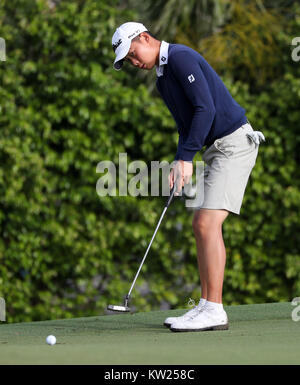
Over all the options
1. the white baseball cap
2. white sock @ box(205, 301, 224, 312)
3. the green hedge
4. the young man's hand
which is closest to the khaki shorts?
the young man's hand

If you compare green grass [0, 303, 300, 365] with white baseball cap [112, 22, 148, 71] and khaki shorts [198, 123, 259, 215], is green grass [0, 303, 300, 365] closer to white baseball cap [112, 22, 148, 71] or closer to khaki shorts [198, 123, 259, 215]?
khaki shorts [198, 123, 259, 215]

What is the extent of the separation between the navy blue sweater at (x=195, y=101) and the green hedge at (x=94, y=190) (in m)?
2.51

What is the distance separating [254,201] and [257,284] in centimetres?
79

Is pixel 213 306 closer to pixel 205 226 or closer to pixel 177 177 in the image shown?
pixel 205 226

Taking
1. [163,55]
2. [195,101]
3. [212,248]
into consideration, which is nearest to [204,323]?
[212,248]

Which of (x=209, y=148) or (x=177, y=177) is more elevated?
(x=209, y=148)

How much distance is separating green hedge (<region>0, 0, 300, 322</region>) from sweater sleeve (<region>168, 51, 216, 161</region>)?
2697 millimetres

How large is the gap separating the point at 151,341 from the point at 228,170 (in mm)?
1104

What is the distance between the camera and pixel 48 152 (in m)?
7.03

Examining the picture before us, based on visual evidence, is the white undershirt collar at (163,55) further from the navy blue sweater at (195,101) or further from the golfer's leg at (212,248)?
the golfer's leg at (212,248)

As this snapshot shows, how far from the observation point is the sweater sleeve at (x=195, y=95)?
14.0 ft

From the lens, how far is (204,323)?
174 inches

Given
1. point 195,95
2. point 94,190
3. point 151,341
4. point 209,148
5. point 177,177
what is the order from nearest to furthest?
point 151,341
point 195,95
point 177,177
point 209,148
point 94,190
